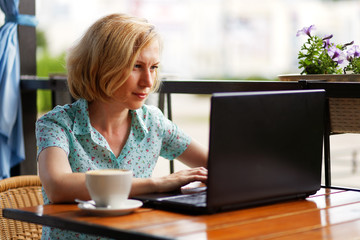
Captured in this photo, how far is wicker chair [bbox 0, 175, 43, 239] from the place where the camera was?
82.9 inches

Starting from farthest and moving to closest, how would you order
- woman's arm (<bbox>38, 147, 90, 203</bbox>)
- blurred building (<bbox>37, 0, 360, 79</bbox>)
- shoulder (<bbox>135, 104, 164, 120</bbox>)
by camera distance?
blurred building (<bbox>37, 0, 360, 79</bbox>) → shoulder (<bbox>135, 104, 164, 120</bbox>) → woman's arm (<bbox>38, 147, 90, 203</bbox>)

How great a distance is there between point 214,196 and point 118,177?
A: 0.21m

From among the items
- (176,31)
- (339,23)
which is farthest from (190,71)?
(339,23)

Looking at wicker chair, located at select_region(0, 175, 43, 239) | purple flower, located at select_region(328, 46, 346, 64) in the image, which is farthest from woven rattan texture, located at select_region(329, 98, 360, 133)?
wicker chair, located at select_region(0, 175, 43, 239)

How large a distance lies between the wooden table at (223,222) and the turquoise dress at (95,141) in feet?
0.79

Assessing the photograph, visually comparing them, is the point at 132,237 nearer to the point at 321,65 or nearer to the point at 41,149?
the point at 41,149

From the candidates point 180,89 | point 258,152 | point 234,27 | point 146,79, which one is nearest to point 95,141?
point 146,79

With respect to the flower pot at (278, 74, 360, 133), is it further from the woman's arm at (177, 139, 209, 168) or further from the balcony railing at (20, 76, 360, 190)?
the woman's arm at (177, 139, 209, 168)

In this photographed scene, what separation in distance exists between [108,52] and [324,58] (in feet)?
2.38

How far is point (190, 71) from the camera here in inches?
880

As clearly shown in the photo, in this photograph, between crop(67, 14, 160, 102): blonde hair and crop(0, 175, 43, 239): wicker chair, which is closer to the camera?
crop(67, 14, 160, 102): blonde hair

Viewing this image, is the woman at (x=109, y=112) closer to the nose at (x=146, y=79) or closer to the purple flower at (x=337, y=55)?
the nose at (x=146, y=79)

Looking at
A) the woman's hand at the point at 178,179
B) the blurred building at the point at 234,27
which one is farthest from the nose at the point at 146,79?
the blurred building at the point at 234,27

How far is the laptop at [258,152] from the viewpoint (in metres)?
1.33
